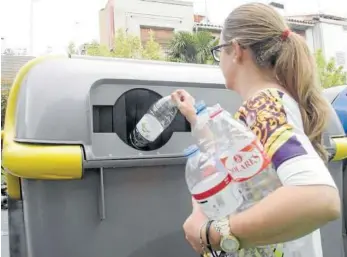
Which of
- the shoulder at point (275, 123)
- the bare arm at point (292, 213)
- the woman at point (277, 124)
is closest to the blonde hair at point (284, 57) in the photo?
the woman at point (277, 124)

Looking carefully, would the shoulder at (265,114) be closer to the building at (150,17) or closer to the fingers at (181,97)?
the fingers at (181,97)

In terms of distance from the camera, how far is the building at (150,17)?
21328 mm

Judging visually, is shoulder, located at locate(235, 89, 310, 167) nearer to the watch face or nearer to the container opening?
the watch face

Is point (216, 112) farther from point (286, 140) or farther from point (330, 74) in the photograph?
point (330, 74)

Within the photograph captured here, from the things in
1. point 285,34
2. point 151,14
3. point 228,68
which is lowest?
point 228,68

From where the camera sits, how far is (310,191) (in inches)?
35.7

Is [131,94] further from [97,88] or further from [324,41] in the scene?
[324,41]

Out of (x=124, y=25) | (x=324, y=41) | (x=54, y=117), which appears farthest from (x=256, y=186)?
(x=324, y=41)

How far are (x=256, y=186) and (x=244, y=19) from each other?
52 centimetres

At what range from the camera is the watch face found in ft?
3.32

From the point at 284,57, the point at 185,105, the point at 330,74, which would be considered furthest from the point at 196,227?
the point at 330,74

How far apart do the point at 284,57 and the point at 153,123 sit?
25.4 inches

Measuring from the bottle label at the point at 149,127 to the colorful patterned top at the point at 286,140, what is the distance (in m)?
0.57

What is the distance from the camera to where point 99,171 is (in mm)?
1604
